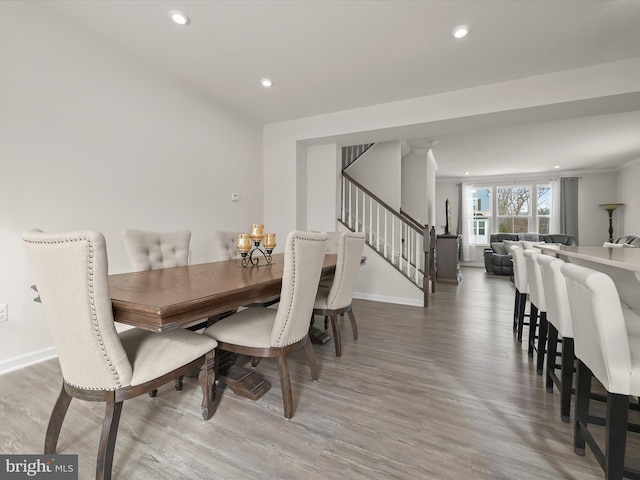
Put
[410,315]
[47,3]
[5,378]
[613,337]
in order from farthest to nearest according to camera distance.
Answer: [410,315] < [47,3] < [5,378] < [613,337]

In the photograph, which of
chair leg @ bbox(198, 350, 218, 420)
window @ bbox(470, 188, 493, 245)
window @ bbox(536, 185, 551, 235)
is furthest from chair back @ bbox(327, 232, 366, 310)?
window @ bbox(536, 185, 551, 235)

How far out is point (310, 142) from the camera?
420 centimetres

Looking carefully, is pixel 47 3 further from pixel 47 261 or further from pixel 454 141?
pixel 454 141

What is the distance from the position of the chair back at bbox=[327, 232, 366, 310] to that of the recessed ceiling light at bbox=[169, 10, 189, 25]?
2086 millimetres

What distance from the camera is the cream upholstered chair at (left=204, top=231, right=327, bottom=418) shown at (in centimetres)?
137

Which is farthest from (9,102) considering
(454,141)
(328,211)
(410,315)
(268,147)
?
(454,141)

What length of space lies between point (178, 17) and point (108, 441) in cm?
Result: 274

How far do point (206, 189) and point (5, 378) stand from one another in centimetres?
230

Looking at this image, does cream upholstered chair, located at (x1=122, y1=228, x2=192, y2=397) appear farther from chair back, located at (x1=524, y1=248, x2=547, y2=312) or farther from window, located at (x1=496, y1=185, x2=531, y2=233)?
window, located at (x1=496, y1=185, x2=531, y2=233)

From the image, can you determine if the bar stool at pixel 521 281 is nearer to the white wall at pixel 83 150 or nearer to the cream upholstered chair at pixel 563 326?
the cream upholstered chair at pixel 563 326

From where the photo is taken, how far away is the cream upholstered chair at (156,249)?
1.90 m

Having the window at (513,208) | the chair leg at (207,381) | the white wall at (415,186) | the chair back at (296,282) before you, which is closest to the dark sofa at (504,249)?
the window at (513,208)

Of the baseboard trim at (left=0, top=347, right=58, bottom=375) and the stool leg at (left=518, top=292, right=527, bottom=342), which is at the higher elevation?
the stool leg at (left=518, top=292, right=527, bottom=342)

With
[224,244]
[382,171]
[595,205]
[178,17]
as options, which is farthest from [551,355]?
[595,205]
